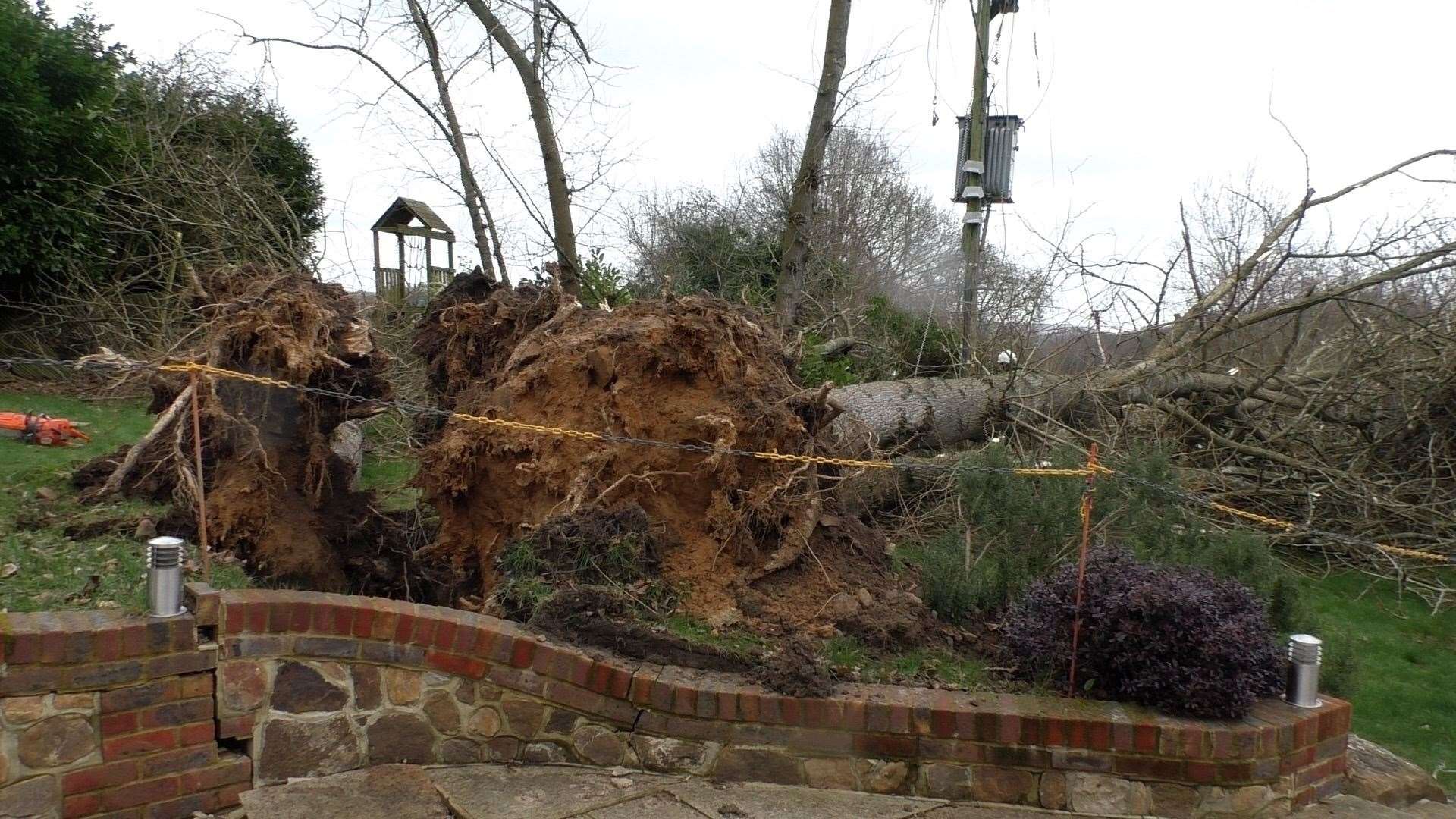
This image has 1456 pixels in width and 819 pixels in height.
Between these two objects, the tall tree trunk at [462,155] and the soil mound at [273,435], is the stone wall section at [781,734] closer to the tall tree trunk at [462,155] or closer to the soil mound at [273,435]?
the soil mound at [273,435]

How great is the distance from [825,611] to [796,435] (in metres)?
0.99

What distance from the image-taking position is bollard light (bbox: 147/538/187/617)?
346 centimetres

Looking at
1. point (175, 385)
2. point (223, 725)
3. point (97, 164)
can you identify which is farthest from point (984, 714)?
point (97, 164)

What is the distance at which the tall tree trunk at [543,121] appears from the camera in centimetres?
1090

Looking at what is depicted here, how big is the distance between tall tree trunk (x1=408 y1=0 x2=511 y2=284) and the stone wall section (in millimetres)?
7742

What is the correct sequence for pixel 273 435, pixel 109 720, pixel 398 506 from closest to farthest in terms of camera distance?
pixel 109 720, pixel 273 435, pixel 398 506

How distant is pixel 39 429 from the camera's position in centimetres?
674

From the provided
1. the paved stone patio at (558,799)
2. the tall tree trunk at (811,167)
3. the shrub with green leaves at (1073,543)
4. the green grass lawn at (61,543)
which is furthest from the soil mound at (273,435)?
the tall tree trunk at (811,167)

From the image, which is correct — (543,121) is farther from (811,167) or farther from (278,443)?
(278,443)

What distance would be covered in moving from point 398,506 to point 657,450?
2.74 metres

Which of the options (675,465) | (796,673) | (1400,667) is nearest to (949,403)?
(1400,667)

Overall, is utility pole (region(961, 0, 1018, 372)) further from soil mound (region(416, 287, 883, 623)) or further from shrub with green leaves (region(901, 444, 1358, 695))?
soil mound (region(416, 287, 883, 623))

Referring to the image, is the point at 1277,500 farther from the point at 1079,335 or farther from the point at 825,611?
the point at 825,611

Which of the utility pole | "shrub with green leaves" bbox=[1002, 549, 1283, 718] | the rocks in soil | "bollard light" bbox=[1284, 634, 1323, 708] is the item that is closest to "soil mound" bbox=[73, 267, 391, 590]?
the rocks in soil
